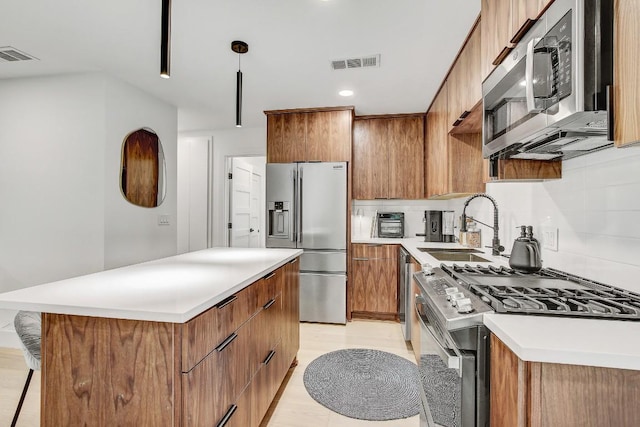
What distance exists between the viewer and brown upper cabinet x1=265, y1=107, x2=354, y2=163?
3846 mm

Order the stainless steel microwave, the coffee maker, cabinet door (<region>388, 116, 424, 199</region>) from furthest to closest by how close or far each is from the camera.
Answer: cabinet door (<region>388, 116, 424, 199</region>)
the coffee maker
the stainless steel microwave

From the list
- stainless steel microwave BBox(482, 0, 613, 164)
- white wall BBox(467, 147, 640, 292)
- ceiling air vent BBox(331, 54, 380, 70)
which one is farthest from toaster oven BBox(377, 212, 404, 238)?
stainless steel microwave BBox(482, 0, 613, 164)

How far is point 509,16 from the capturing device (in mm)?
1380

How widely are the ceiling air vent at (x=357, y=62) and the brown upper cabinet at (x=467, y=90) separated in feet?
2.06

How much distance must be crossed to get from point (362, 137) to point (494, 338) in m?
3.43

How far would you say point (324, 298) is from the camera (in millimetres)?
3748

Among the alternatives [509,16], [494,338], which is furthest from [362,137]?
[494,338]

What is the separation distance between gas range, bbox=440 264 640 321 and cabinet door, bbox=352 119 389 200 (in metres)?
2.51

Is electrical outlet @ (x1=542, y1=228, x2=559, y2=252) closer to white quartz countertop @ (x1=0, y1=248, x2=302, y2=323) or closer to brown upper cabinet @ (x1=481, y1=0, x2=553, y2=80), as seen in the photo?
brown upper cabinet @ (x1=481, y1=0, x2=553, y2=80)

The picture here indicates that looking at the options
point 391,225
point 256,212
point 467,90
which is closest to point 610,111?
point 467,90

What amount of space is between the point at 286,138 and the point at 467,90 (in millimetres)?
2222

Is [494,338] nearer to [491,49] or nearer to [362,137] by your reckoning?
[491,49]

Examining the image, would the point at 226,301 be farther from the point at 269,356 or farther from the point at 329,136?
the point at 329,136

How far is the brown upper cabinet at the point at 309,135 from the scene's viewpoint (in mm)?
3846
